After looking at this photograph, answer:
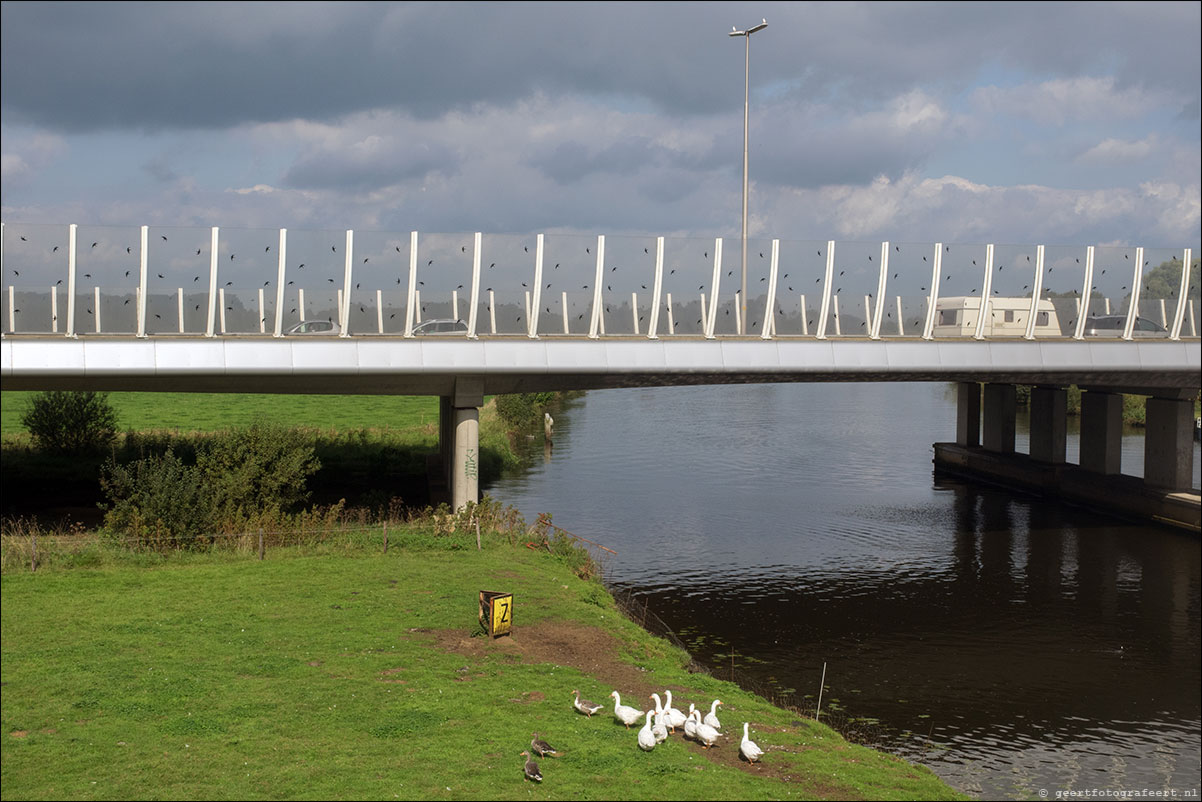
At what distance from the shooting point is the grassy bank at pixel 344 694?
49.8ft

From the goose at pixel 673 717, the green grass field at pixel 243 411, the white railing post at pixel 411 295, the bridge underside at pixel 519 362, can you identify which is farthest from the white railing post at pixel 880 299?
the green grass field at pixel 243 411

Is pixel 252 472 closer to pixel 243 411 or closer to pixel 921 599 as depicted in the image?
pixel 921 599

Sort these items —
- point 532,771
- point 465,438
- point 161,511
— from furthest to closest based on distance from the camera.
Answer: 1. point 465,438
2. point 161,511
3. point 532,771

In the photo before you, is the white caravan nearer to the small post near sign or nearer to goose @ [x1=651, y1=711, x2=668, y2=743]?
the small post near sign

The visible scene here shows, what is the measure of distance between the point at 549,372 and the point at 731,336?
6.28 meters

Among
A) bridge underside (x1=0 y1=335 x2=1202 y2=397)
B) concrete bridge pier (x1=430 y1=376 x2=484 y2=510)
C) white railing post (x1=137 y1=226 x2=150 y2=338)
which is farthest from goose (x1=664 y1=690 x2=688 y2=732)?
white railing post (x1=137 y1=226 x2=150 y2=338)

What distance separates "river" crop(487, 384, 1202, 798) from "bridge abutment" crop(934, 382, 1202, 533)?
1495 mm

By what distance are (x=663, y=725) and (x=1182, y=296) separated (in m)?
30.6

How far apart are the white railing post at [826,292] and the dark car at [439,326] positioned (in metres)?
12.1

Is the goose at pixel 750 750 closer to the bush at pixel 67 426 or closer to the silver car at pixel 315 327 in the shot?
the silver car at pixel 315 327

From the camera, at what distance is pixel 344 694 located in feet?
61.2

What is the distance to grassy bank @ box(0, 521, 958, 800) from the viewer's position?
1516 centimetres

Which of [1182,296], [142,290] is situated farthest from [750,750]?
[1182,296]

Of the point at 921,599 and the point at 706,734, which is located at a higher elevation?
the point at 706,734
